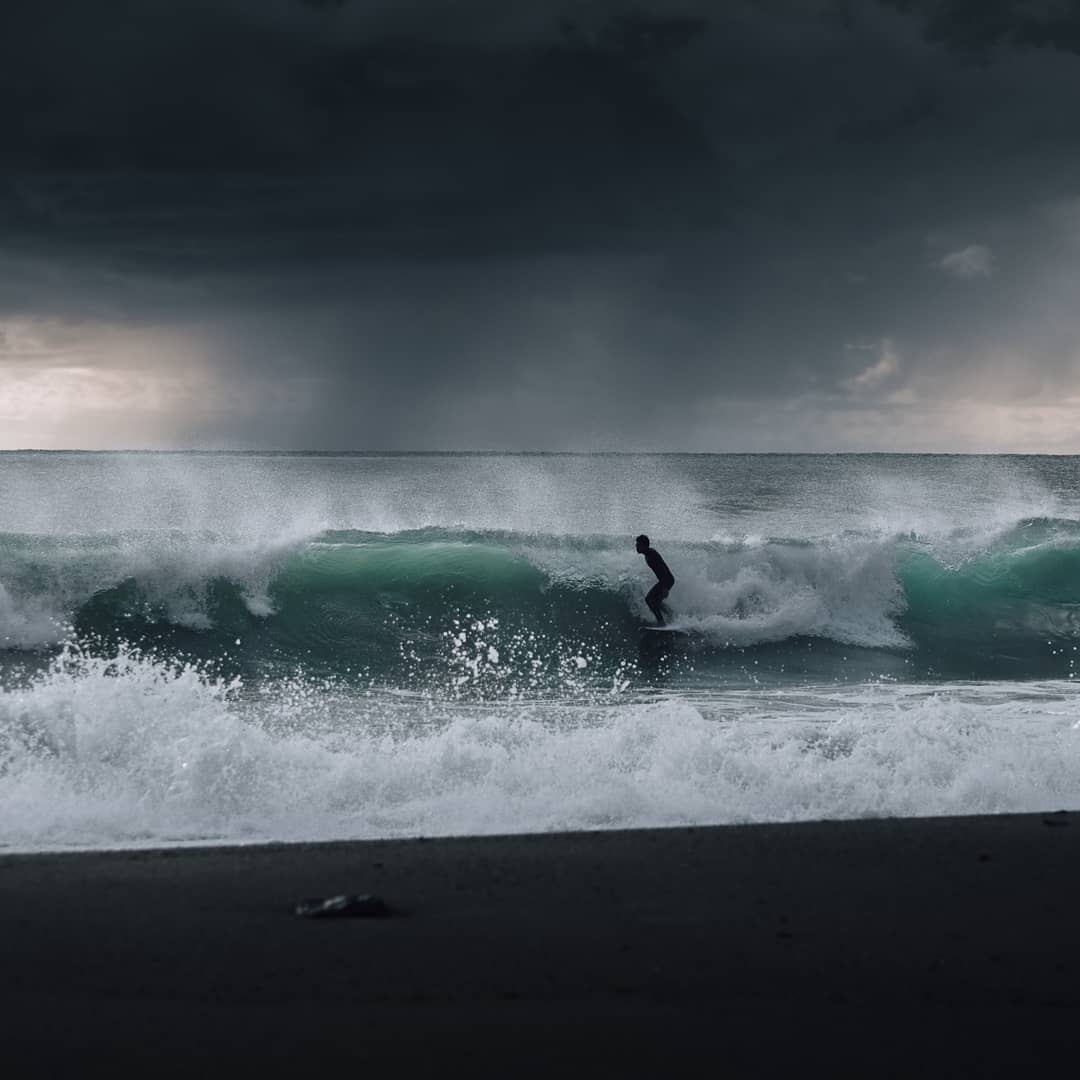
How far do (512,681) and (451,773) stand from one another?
5299mm

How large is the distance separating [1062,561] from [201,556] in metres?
14.3

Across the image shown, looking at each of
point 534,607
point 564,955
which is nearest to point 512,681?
point 534,607

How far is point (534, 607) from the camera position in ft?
55.2

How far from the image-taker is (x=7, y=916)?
15.7 ft

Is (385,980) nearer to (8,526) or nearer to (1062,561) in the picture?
(1062,561)

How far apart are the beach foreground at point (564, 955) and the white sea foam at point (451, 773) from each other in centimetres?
53

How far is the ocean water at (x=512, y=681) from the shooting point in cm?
668

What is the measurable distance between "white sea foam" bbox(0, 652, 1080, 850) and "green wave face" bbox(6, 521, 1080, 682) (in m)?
4.19

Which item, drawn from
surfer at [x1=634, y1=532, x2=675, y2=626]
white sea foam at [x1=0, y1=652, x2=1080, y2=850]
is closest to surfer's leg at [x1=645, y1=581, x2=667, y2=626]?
surfer at [x1=634, y1=532, x2=675, y2=626]

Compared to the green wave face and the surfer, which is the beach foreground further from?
the surfer

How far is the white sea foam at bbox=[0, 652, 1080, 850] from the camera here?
6.38 m

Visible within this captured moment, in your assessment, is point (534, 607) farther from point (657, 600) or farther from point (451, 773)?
point (451, 773)

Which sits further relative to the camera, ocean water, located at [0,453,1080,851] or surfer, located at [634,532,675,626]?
surfer, located at [634,532,675,626]

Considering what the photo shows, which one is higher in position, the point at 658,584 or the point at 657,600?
the point at 658,584
